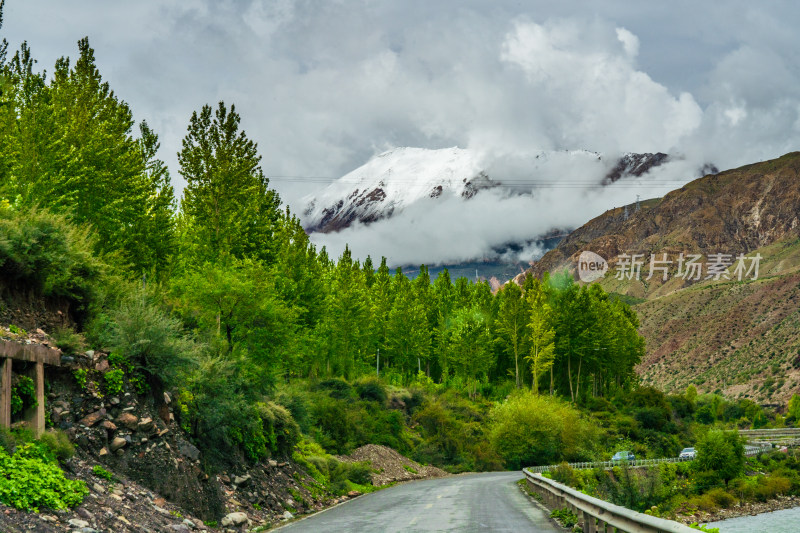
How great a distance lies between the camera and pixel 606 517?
12.0 m

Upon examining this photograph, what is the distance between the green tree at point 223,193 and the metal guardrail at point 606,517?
2321 centimetres

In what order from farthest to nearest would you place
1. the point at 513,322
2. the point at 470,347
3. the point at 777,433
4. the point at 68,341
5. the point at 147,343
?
the point at 777,433, the point at 513,322, the point at 470,347, the point at 147,343, the point at 68,341

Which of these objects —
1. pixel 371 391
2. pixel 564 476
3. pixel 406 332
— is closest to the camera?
pixel 564 476

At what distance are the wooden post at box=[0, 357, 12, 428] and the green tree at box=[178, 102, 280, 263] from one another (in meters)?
23.6

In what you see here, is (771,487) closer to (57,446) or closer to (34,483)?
(57,446)

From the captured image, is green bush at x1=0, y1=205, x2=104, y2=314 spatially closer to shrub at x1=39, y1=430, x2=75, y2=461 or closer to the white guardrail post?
shrub at x1=39, y1=430, x2=75, y2=461

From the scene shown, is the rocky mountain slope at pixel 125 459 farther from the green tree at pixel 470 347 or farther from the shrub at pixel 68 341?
the green tree at pixel 470 347

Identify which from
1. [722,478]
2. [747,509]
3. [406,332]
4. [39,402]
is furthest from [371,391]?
[39,402]

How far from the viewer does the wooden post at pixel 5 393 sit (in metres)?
12.5

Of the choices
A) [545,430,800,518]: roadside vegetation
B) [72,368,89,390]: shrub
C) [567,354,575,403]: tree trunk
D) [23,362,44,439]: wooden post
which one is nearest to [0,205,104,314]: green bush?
[72,368,89,390]: shrub

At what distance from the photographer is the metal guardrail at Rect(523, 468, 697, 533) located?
30.1ft

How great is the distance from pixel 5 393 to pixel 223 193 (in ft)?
86.2

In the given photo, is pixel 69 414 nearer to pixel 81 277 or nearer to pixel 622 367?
pixel 81 277

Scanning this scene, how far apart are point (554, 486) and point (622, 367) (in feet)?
234
